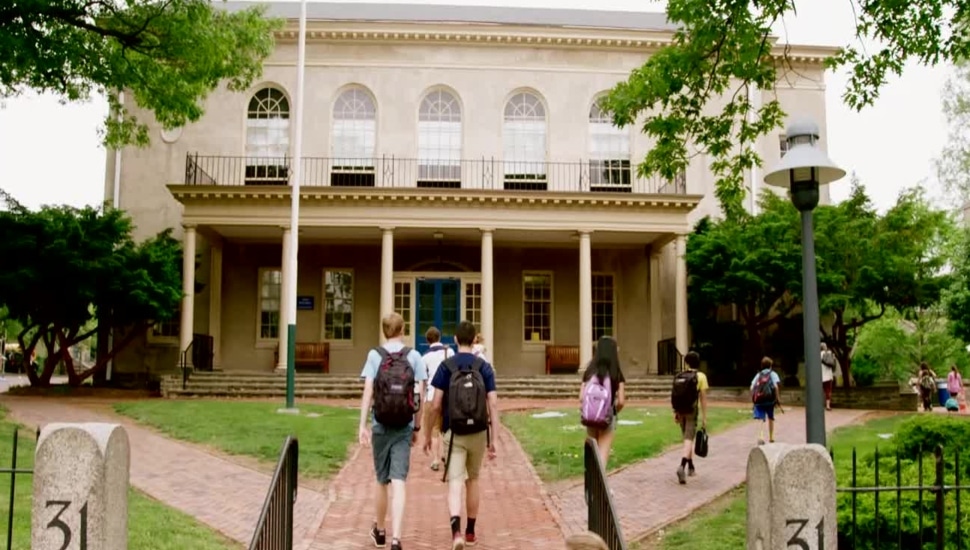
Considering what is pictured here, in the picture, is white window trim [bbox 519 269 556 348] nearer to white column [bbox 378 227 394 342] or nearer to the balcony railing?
the balcony railing

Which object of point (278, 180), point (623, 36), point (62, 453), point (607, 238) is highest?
point (623, 36)

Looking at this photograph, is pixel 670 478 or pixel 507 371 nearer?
pixel 670 478

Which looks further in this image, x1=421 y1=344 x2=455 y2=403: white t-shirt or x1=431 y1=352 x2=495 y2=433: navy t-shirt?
x1=421 y1=344 x2=455 y2=403: white t-shirt

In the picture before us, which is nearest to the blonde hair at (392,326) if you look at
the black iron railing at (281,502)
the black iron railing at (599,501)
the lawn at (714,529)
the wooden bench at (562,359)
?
the black iron railing at (281,502)

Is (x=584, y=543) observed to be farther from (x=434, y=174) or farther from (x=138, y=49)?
(x=434, y=174)

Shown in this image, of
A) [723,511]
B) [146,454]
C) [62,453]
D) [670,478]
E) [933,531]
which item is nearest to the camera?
[62,453]

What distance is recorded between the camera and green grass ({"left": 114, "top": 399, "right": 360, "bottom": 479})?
1238cm

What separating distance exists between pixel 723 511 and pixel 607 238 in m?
17.5

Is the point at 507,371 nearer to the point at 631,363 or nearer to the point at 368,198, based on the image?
the point at 631,363

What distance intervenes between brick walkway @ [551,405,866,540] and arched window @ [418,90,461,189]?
14243 mm

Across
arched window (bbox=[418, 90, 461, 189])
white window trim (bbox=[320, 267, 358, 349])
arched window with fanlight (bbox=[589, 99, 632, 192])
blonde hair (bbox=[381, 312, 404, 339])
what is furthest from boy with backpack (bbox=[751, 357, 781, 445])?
white window trim (bbox=[320, 267, 358, 349])

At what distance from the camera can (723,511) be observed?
9141 millimetres

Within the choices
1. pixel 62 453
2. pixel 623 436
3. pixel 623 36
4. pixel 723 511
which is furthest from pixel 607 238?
pixel 62 453

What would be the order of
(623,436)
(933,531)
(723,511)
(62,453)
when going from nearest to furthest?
1. (62,453)
2. (933,531)
3. (723,511)
4. (623,436)
